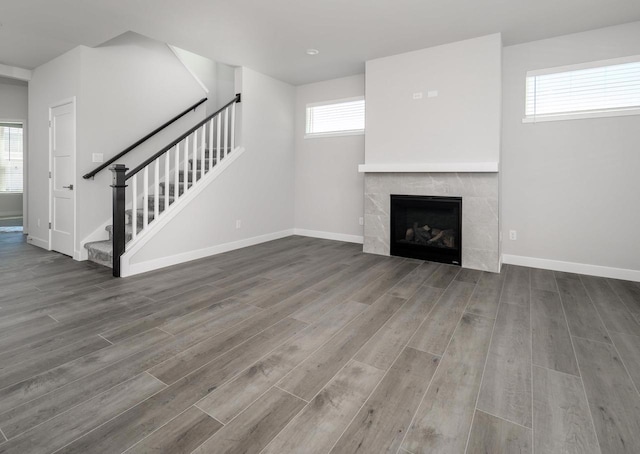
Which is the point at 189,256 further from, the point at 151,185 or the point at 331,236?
the point at 331,236

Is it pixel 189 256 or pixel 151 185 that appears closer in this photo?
pixel 189 256

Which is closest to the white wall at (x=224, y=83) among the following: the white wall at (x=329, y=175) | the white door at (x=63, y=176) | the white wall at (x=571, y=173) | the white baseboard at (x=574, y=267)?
the white wall at (x=329, y=175)

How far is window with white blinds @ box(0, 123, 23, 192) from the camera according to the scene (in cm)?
822

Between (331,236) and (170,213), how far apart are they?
2714 millimetres

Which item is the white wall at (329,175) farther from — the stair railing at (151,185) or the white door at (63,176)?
the white door at (63,176)

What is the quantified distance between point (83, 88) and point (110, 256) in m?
2.11

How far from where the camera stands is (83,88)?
13.4ft

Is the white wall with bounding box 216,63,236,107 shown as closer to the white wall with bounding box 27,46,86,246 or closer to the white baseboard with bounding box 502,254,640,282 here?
the white wall with bounding box 27,46,86,246

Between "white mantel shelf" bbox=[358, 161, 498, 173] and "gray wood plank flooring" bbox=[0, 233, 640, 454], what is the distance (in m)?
1.35

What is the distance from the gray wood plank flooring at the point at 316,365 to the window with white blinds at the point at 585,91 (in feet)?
6.24

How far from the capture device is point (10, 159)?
832 centimetres

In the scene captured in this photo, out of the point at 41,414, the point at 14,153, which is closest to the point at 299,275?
the point at 41,414


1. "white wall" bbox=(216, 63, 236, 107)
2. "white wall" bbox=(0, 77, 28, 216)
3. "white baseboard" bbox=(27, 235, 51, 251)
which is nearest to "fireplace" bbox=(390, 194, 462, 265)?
"white wall" bbox=(216, 63, 236, 107)

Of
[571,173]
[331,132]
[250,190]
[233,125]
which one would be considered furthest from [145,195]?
[571,173]
